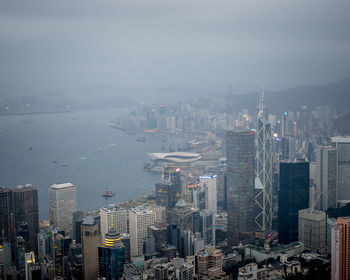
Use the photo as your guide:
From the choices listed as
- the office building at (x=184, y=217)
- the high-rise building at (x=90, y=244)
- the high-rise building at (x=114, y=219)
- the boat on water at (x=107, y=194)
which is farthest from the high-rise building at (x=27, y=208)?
the office building at (x=184, y=217)

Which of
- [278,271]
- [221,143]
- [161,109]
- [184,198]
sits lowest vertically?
[278,271]

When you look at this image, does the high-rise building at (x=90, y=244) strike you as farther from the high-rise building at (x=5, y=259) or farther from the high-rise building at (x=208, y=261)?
the high-rise building at (x=208, y=261)

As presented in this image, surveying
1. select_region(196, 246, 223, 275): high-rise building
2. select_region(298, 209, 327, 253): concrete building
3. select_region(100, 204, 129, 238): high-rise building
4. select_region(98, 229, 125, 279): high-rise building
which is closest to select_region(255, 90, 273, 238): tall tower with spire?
select_region(298, 209, 327, 253): concrete building

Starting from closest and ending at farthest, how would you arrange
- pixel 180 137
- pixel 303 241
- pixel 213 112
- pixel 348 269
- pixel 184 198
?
1. pixel 348 269
2. pixel 303 241
3. pixel 184 198
4. pixel 213 112
5. pixel 180 137

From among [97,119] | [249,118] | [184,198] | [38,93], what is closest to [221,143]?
[249,118]

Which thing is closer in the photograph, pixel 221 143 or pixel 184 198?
pixel 184 198

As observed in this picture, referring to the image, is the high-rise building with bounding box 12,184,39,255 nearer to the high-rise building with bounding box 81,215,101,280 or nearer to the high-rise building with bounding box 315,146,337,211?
the high-rise building with bounding box 81,215,101,280

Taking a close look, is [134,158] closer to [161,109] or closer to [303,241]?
[161,109]
